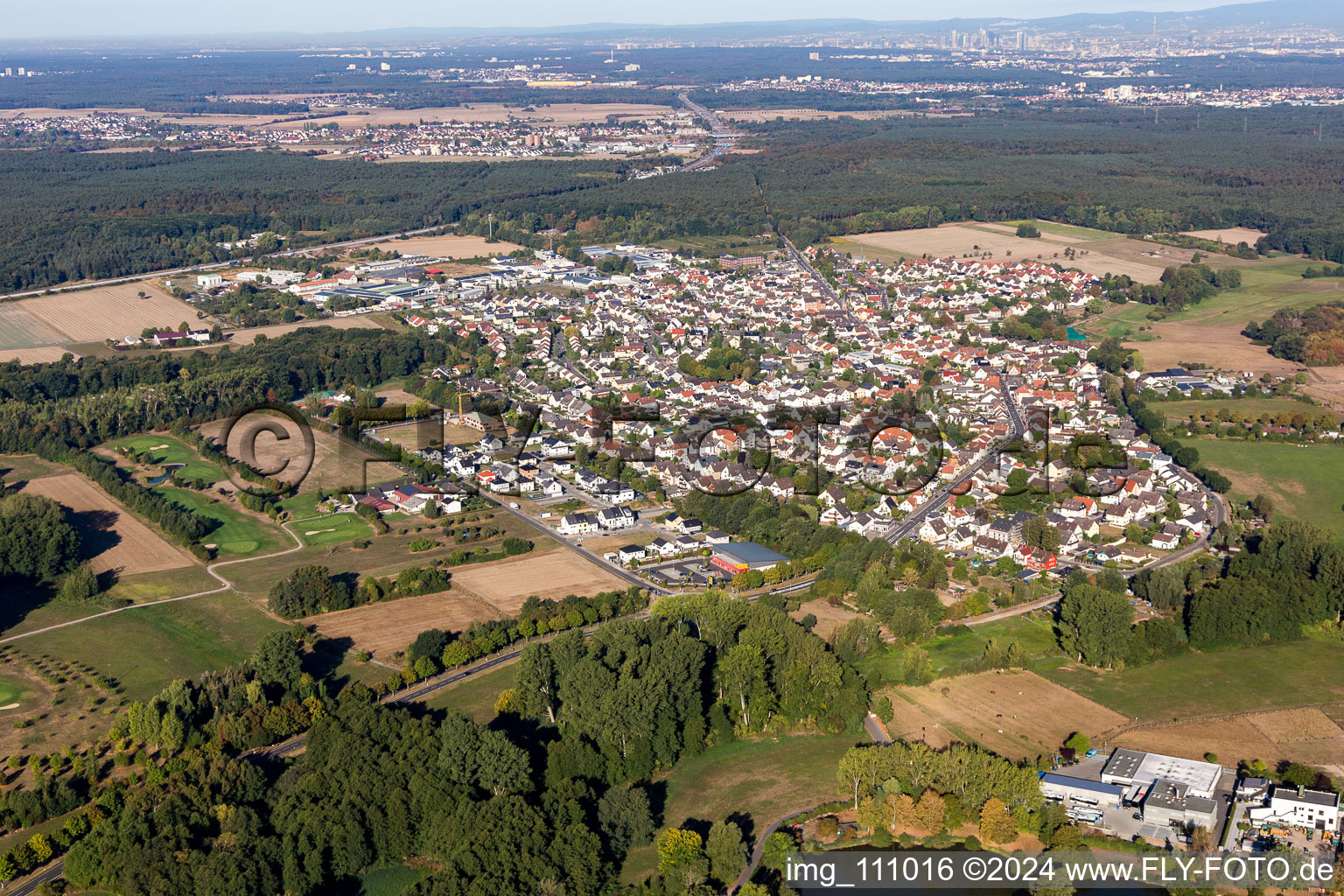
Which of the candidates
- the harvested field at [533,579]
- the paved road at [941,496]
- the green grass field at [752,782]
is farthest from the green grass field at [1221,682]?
the harvested field at [533,579]

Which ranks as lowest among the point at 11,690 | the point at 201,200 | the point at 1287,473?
the point at 1287,473

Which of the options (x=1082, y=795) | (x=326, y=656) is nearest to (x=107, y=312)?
(x=326, y=656)

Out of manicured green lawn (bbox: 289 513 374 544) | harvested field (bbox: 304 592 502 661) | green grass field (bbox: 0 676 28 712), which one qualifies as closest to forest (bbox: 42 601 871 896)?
harvested field (bbox: 304 592 502 661)

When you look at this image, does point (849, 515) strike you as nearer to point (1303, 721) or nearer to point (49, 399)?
point (1303, 721)

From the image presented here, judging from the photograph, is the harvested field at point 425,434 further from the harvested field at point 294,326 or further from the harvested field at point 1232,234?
the harvested field at point 1232,234

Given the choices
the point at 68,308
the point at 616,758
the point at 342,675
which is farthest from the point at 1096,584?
the point at 68,308

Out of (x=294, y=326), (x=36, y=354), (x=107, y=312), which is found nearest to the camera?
(x=36, y=354)

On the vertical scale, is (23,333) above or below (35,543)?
above

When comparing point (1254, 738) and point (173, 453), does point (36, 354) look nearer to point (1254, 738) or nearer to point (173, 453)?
point (173, 453)
